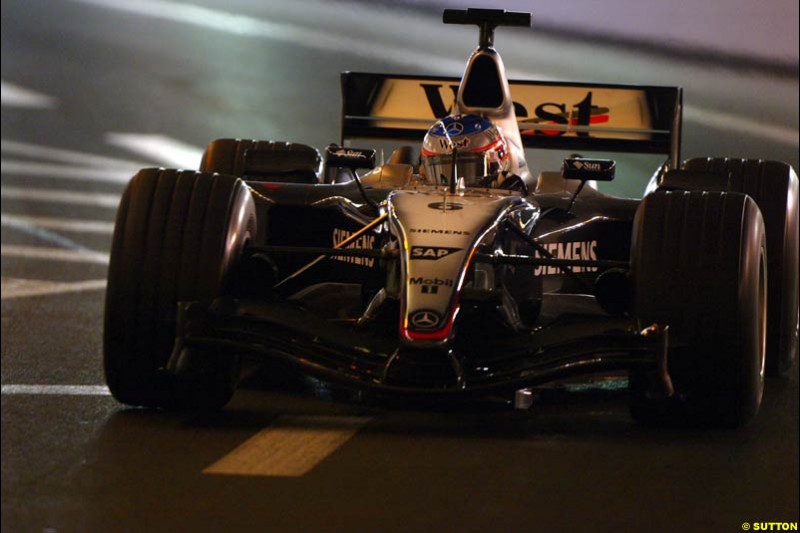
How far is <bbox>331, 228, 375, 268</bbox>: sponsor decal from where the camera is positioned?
6.02 meters

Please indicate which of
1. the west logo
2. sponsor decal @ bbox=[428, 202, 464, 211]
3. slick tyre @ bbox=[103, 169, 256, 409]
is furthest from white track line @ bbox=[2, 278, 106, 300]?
sponsor decal @ bbox=[428, 202, 464, 211]

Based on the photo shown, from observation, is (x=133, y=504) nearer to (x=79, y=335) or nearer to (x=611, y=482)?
(x=611, y=482)

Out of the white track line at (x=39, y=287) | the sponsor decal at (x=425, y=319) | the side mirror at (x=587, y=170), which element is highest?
the side mirror at (x=587, y=170)

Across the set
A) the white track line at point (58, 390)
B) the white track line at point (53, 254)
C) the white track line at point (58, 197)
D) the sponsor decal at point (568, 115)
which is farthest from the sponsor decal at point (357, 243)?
the white track line at point (58, 197)

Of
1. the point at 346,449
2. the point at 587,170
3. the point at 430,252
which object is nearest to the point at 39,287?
the point at 587,170

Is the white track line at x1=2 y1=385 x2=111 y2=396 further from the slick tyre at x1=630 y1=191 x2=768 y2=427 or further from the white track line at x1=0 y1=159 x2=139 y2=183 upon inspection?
the white track line at x1=0 y1=159 x2=139 y2=183

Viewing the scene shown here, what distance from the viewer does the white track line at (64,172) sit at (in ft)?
39.6

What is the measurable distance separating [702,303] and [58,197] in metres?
7.66

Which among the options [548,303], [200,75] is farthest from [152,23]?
[548,303]

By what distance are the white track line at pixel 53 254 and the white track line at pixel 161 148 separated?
2.72m

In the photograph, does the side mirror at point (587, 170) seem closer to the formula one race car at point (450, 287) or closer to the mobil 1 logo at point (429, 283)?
the formula one race car at point (450, 287)

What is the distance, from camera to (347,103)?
25.2 feet

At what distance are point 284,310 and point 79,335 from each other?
6.81ft

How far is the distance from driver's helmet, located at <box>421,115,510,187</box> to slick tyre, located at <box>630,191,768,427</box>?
3.96 ft
